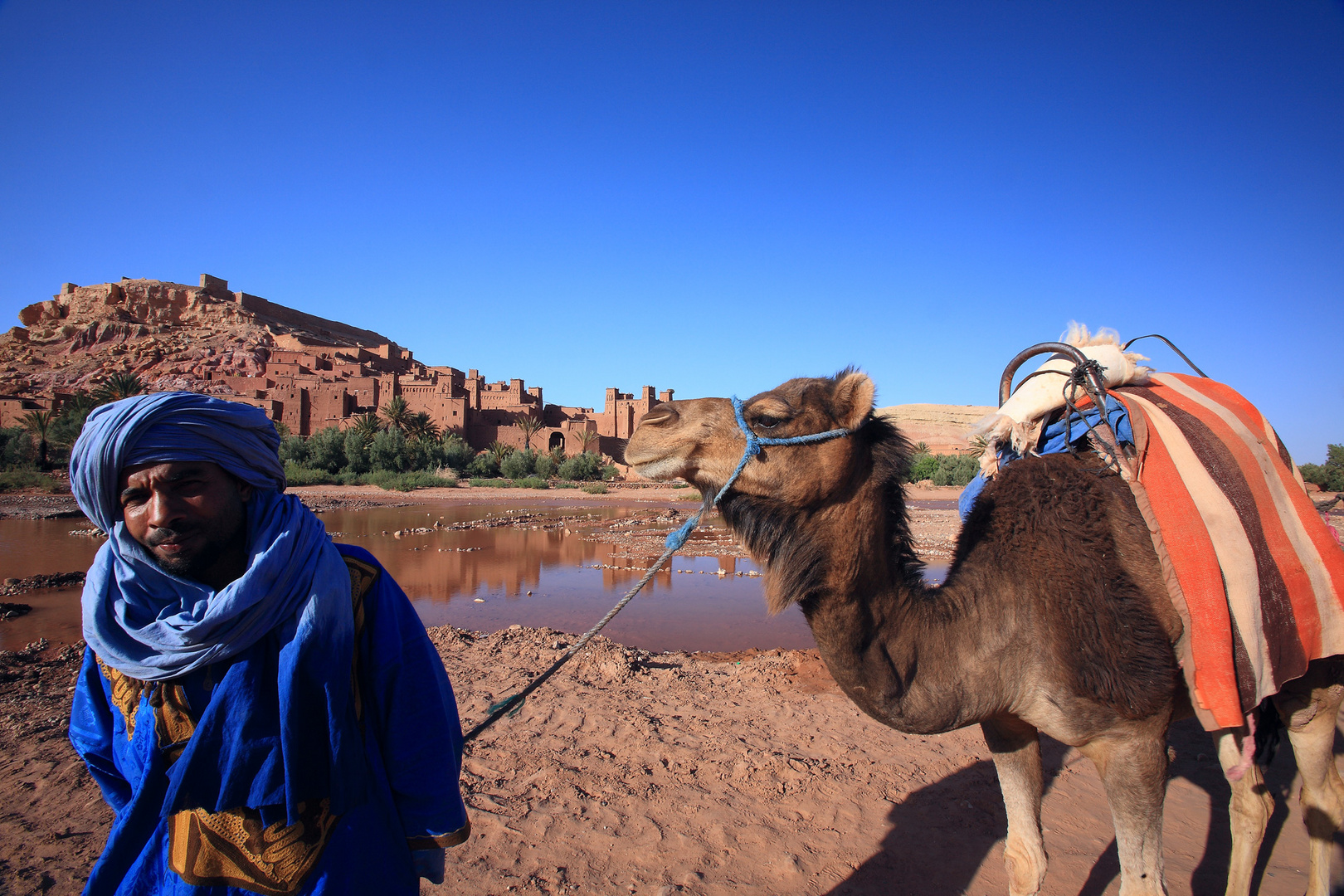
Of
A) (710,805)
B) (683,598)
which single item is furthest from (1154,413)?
(683,598)

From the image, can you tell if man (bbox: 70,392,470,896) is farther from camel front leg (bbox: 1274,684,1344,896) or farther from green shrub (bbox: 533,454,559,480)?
green shrub (bbox: 533,454,559,480)

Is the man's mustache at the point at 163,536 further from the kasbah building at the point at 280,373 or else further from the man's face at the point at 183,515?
the kasbah building at the point at 280,373

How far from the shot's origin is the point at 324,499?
99.5 ft

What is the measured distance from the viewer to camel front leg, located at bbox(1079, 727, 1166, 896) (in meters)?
2.53

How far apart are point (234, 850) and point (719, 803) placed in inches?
126

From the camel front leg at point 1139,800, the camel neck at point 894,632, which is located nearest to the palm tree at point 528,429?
the camel neck at point 894,632

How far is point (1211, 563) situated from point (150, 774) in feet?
11.9

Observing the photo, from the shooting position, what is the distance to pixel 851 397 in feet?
7.65

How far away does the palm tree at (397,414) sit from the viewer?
5062cm

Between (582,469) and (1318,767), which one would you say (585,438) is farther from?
(1318,767)

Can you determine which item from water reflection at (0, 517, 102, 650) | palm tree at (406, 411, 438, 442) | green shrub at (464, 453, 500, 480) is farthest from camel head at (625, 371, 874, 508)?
palm tree at (406, 411, 438, 442)

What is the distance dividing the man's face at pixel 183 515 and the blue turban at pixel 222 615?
3 cm

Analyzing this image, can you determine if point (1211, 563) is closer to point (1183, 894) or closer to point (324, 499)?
point (1183, 894)

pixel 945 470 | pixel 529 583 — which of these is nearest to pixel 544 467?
pixel 945 470
